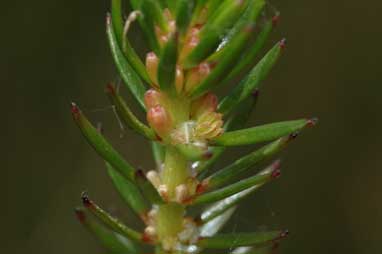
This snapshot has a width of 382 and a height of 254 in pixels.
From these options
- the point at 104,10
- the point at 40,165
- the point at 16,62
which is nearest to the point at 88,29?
the point at 104,10

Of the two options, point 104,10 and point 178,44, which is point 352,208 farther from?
point 178,44

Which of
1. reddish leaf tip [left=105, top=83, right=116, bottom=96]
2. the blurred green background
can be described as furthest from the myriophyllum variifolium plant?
the blurred green background

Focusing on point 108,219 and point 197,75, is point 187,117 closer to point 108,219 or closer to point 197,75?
point 197,75

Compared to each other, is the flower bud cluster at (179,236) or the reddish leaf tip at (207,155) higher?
the reddish leaf tip at (207,155)

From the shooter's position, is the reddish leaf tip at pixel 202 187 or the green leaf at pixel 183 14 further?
the reddish leaf tip at pixel 202 187

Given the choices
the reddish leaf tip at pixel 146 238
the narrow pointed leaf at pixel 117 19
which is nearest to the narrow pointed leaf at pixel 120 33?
the narrow pointed leaf at pixel 117 19

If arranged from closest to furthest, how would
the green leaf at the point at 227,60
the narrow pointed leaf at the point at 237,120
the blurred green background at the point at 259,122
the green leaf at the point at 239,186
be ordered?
1. the green leaf at the point at 227,60
2. the green leaf at the point at 239,186
3. the narrow pointed leaf at the point at 237,120
4. the blurred green background at the point at 259,122

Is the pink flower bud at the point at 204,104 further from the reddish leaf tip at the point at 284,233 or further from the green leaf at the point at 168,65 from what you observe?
the reddish leaf tip at the point at 284,233

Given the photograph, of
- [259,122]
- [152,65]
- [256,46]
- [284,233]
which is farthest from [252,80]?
[259,122]
